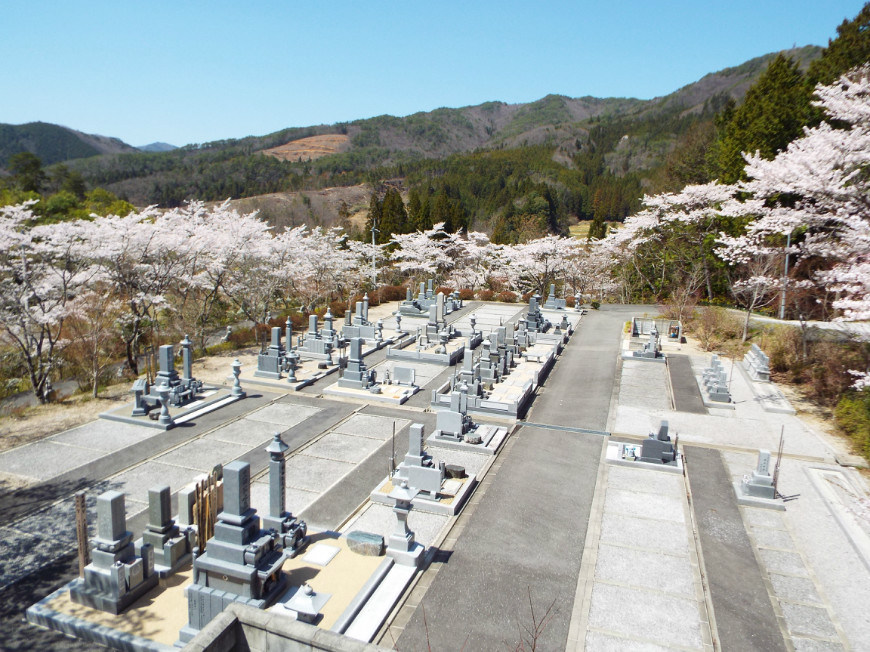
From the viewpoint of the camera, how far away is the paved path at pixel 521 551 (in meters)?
8.74

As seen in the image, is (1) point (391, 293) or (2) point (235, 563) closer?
(2) point (235, 563)

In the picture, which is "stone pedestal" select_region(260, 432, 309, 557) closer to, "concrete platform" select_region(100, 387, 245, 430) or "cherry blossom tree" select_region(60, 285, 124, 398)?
"concrete platform" select_region(100, 387, 245, 430)

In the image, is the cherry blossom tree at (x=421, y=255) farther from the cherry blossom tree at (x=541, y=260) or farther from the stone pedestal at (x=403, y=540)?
the stone pedestal at (x=403, y=540)

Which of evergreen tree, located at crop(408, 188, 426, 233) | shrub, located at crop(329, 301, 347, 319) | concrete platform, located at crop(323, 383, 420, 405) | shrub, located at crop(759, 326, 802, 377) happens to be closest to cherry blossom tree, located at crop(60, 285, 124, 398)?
concrete platform, located at crop(323, 383, 420, 405)

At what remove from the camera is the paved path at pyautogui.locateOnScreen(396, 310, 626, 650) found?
8742 mm

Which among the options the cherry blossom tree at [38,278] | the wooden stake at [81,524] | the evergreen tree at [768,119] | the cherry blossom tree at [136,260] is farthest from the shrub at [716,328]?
the cherry blossom tree at [38,278]

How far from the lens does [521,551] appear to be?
11.0 meters

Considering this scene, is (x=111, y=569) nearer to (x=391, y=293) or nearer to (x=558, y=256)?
(x=391, y=293)

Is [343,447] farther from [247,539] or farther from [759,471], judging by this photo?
[759,471]

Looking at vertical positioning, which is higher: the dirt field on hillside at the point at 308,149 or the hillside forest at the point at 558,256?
the dirt field on hillside at the point at 308,149

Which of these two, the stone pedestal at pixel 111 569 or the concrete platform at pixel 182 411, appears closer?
the stone pedestal at pixel 111 569

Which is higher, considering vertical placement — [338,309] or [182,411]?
[338,309]

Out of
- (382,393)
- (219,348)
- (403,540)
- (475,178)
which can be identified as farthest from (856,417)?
(475,178)

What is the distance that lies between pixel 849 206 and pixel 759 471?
9.67 metres
